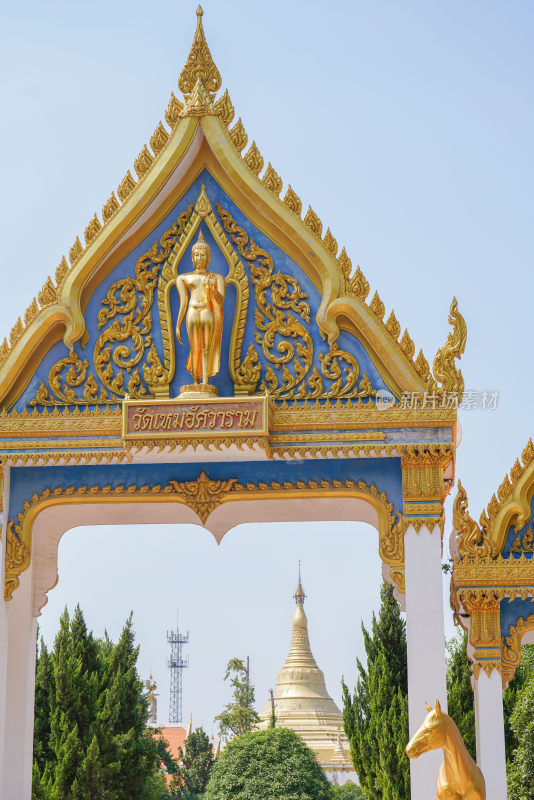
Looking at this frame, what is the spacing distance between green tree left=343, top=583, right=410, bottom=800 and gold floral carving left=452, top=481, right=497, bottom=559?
1021cm

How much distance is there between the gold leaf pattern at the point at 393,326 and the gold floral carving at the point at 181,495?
147cm

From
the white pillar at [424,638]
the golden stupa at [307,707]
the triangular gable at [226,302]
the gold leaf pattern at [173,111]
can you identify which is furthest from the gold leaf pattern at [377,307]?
the golden stupa at [307,707]

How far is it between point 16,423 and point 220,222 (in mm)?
2877

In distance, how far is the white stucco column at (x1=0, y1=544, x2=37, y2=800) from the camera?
12.7 meters

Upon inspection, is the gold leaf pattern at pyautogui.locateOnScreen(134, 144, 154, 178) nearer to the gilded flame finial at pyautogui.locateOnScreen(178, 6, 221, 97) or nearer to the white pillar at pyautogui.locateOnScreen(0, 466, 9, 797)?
the gilded flame finial at pyautogui.locateOnScreen(178, 6, 221, 97)

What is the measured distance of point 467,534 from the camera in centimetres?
1280

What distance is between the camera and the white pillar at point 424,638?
1138cm

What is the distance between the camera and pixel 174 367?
1266 cm

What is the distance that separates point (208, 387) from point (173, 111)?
3004mm

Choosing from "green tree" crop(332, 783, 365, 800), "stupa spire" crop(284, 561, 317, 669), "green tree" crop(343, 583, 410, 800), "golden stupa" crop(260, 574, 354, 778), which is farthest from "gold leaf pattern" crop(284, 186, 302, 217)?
"stupa spire" crop(284, 561, 317, 669)

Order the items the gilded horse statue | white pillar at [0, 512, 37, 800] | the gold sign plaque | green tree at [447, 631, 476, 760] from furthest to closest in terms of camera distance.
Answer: green tree at [447, 631, 476, 760] < white pillar at [0, 512, 37, 800] < the gold sign plaque < the gilded horse statue

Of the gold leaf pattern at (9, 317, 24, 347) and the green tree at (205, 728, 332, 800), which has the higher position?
the gold leaf pattern at (9, 317, 24, 347)

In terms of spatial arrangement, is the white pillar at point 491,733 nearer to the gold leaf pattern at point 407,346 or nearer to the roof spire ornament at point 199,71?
the gold leaf pattern at point 407,346

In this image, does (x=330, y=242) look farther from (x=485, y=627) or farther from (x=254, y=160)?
(x=485, y=627)
